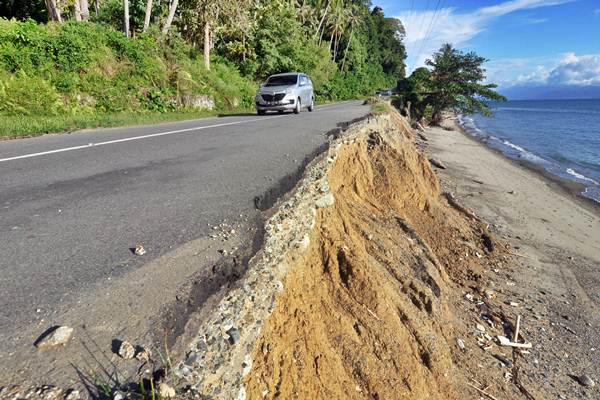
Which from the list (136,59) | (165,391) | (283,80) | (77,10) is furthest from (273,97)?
(165,391)

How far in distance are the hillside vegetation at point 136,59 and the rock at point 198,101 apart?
0.18 feet

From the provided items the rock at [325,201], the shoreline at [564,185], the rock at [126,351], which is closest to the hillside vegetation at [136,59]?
the rock at [325,201]

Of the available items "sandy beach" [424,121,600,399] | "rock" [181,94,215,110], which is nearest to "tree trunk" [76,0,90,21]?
"rock" [181,94,215,110]

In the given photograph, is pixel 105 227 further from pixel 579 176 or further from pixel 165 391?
pixel 579 176

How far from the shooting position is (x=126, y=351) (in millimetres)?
1891

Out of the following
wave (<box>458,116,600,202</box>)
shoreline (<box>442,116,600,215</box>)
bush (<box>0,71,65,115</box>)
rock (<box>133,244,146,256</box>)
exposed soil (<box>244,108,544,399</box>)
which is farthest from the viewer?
wave (<box>458,116,600,202</box>)

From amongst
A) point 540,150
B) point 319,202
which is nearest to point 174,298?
point 319,202

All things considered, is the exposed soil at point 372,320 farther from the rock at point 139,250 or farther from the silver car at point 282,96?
the silver car at point 282,96

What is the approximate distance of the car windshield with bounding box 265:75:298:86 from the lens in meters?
17.2

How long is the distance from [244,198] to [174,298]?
2041 millimetres

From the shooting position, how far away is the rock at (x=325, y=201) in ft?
14.1

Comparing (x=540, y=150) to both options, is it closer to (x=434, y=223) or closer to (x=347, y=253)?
(x=434, y=223)

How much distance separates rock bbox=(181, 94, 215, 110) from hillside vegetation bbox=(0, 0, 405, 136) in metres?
0.05

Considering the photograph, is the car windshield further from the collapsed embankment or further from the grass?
the collapsed embankment
